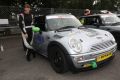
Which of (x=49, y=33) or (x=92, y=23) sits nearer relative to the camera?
(x=49, y=33)

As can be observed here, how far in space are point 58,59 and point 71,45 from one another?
0.66 m

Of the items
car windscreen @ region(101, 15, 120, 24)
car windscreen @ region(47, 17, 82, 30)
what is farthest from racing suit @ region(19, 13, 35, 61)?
car windscreen @ region(101, 15, 120, 24)

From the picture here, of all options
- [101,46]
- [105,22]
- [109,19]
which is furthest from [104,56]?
[109,19]

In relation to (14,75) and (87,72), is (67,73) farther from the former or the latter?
(14,75)

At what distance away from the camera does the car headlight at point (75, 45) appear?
14.5 ft

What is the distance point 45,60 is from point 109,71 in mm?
2328

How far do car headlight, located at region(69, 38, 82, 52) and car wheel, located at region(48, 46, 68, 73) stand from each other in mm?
317

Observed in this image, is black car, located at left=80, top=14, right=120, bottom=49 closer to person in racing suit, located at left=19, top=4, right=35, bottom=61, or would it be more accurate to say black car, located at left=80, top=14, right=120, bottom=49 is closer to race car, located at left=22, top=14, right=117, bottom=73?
race car, located at left=22, top=14, right=117, bottom=73

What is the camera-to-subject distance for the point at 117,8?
92.7ft

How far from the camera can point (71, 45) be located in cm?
452

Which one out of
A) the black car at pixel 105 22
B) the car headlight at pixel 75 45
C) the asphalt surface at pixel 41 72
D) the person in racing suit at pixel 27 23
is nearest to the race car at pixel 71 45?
the car headlight at pixel 75 45

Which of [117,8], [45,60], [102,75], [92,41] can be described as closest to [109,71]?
[102,75]

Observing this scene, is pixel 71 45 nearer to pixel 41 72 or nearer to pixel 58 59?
pixel 58 59

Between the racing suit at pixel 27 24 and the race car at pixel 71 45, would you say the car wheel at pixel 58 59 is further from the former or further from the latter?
the racing suit at pixel 27 24
